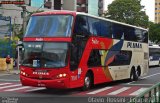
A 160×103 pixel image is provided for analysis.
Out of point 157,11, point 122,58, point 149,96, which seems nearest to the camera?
point 149,96

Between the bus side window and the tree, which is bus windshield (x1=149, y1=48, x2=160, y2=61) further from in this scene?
the bus side window

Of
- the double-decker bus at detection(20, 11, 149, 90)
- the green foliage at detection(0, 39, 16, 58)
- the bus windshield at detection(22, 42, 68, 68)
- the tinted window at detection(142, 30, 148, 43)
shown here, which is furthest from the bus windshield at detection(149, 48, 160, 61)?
the bus windshield at detection(22, 42, 68, 68)

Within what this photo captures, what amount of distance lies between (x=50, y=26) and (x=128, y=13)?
68.6 metres

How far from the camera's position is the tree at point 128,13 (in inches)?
3236

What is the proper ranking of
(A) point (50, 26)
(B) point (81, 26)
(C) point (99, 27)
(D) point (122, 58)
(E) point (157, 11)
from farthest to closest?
(E) point (157, 11) < (D) point (122, 58) < (C) point (99, 27) < (B) point (81, 26) < (A) point (50, 26)

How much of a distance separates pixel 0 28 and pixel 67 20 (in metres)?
29.9

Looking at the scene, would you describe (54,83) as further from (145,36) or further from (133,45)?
(145,36)

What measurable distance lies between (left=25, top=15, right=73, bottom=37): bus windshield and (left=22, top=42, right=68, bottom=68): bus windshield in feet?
1.60

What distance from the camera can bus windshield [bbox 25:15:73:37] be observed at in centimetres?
1691

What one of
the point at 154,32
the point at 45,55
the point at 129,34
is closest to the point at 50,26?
the point at 45,55

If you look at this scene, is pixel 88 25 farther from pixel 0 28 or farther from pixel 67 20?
pixel 0 28

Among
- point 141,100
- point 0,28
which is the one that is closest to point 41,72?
point 141,100

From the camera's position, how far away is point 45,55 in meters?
16.5

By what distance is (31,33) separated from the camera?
17453 millimetres
